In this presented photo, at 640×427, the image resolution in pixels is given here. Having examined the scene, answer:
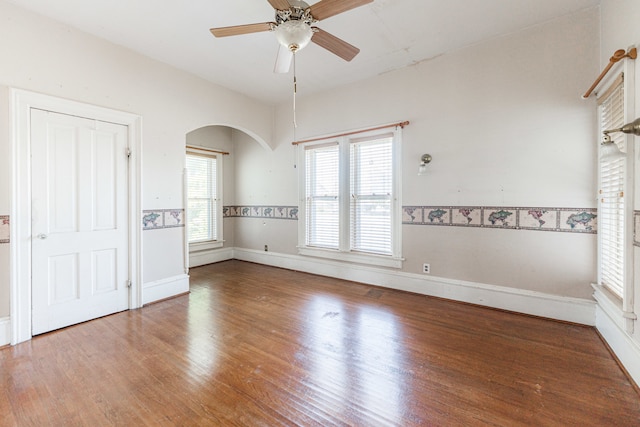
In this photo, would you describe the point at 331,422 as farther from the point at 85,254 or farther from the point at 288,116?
the point at 288,116

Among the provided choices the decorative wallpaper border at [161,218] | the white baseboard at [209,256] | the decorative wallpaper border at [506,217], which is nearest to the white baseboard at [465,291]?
the decorative wallpaper border at [506,217]

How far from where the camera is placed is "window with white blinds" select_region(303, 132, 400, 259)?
12.7ft

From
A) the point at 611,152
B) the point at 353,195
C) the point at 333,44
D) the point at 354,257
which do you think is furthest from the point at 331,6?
the point at 354,257

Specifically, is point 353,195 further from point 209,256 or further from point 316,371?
point 209,256

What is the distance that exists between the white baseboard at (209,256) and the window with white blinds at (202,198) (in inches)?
9.6

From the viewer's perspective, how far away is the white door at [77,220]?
8.45 ft

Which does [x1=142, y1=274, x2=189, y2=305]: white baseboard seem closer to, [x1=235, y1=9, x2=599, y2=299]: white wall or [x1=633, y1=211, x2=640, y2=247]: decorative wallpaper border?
[x1=235, y1=9, x2=599, y2=299]: white wall

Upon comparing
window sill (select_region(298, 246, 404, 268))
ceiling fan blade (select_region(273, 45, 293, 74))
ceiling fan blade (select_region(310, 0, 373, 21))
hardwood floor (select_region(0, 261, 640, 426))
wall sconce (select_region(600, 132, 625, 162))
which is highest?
ceiling fan blade (select_region(310, 0, 373, 21))

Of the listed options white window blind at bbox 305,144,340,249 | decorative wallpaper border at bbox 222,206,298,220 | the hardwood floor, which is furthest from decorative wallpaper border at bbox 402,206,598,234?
decorative wallpaper border at bbox 222,206,298,220

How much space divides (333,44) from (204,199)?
4095 mm

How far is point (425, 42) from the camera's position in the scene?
121 inches

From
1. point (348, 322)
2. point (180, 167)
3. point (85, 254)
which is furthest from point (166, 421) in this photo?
point (180, 167)

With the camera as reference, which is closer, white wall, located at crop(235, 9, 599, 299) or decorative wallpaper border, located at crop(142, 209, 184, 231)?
white wall, located at crop(235, 9, 599, 299)

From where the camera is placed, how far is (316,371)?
2000 millimetres
